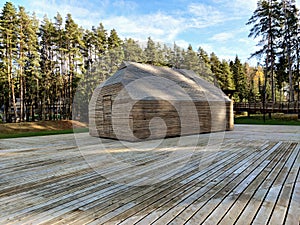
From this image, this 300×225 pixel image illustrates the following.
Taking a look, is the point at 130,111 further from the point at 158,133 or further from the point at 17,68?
the point at 17,68

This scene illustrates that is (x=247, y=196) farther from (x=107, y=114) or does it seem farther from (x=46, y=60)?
(x=46, y=60)

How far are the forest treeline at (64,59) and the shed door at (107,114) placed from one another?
12.3m

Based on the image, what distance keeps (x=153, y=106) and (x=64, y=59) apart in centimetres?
1671

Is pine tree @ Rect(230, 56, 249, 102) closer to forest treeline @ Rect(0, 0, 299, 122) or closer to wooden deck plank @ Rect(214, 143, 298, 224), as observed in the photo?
forest treeline @ Rect(0, 0, 299, 122)

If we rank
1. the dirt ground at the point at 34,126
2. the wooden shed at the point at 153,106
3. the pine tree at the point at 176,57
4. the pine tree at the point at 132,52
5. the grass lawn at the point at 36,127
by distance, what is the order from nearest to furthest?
the wooden shed at the point at 153,106 < the grass lawn at the point at 36,127 < the dirt ground at the point at 34,126 < the pine tree at the point at 132,52 < the pine tree at the point at 176,57

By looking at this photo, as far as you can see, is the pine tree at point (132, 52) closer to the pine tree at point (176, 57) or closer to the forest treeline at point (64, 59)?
the forest treeline at point (64, 59)

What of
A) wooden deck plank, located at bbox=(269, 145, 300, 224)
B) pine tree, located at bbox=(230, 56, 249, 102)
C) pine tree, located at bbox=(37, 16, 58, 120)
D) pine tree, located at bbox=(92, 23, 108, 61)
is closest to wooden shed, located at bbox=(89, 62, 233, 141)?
wooden deck plank, located at bbox=(269, 145, 300, 224)

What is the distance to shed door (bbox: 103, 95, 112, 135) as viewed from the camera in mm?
8664

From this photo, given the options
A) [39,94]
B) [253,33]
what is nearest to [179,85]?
[253,33]

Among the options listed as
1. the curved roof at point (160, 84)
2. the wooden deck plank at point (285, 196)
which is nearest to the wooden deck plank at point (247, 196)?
the wooden deck plank at point (285, 196)

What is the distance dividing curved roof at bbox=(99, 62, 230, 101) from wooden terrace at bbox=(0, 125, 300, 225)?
411cm

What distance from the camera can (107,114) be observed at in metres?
8.84

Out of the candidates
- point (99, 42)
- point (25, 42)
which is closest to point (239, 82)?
point (99, 42)

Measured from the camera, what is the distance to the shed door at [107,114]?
28.4 feet
